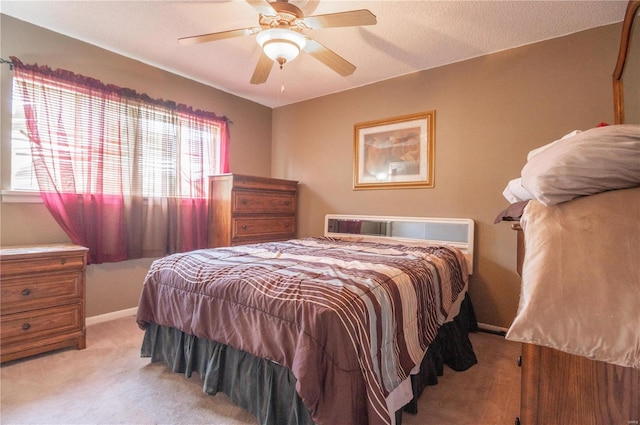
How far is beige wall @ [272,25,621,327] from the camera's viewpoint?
239 centimetres

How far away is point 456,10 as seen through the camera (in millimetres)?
2160

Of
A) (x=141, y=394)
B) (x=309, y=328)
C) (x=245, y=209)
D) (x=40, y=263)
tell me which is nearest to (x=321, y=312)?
(x=309, y=328)

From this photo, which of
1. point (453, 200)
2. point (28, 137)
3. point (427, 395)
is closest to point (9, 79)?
point (28, 137)

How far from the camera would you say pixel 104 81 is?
277cm

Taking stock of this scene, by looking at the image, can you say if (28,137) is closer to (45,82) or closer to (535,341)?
(45,82)

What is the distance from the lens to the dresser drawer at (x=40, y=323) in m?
1.93

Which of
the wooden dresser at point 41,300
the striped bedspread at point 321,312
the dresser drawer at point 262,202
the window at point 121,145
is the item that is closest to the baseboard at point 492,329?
the striped bedspread at point 321,312

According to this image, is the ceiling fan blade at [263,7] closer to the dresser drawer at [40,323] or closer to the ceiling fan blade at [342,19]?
the ceiling fan blade at [342,19]

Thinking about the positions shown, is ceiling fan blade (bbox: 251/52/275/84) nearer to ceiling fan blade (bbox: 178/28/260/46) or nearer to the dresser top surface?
ceiling fan blade (bbox: 178/28/260/46)

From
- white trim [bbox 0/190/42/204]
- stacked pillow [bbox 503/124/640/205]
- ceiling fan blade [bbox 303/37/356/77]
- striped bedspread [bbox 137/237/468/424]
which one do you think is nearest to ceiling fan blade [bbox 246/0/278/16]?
ceiling fan blade [bbox 303/37/356/77]

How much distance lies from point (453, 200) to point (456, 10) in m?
1.63

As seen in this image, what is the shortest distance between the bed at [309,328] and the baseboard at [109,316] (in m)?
1.16

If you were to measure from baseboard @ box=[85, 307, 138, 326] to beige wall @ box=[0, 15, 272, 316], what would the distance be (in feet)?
0.13

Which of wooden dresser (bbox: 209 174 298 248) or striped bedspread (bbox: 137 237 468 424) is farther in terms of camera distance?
wooden dresser (bbox: 209 174 298 248)
